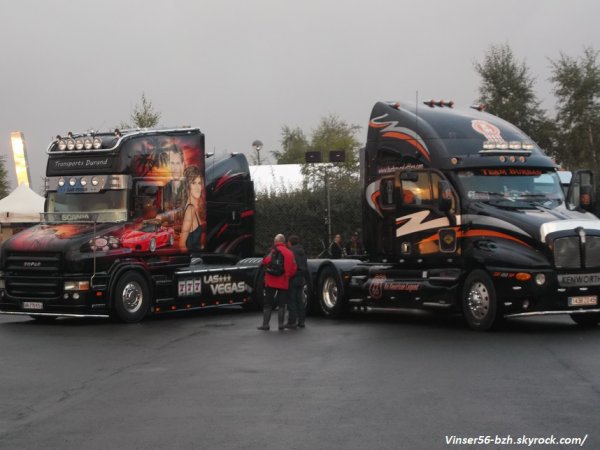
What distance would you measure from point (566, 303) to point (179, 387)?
741 cm

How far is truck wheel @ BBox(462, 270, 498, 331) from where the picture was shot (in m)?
17.5

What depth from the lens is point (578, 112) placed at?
5056cm

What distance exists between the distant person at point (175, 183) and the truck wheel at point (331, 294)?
3237mm

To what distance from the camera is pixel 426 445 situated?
839 cm

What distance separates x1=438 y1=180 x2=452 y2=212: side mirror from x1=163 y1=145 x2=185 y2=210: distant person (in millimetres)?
5928

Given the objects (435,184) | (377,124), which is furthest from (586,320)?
(377,124)

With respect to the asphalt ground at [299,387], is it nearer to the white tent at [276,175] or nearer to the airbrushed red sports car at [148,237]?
the airbrushed red sports car at [148,237]

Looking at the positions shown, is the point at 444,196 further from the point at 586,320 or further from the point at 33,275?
the point at 33,275

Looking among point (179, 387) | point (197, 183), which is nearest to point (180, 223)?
point (197, 183)

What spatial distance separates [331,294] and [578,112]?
31505mm

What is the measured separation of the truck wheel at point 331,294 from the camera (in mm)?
21656

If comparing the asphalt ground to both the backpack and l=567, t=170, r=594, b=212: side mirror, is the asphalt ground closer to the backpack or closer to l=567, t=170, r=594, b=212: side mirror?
the backpack

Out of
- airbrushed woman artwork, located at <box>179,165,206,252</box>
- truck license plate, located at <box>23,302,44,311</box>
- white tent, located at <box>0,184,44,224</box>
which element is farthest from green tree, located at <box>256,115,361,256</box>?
truck license plate, located at <box>23,302,44,311</box>

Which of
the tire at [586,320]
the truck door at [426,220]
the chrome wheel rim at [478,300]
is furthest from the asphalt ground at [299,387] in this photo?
the truck door at [426,220]
